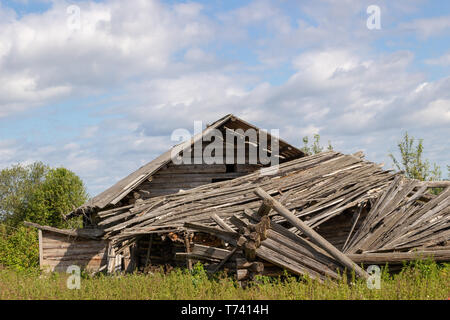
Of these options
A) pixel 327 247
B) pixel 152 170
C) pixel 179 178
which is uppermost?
pixel 152 170

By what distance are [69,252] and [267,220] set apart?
11.0 meters

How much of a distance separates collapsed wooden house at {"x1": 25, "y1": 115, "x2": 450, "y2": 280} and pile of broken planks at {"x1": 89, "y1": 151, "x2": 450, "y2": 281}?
26 mm

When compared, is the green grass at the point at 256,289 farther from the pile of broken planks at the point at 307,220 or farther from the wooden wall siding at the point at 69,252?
the wooden wall siding at the point at 69,252

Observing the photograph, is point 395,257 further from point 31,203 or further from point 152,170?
point 31,203

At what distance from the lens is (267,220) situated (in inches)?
400

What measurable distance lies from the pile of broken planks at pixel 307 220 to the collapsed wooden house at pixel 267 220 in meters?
0.03

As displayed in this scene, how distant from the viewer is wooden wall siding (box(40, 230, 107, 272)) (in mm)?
18047

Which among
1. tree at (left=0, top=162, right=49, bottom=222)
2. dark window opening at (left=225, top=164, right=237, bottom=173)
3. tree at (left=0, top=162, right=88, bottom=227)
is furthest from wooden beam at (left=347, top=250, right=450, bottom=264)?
tree at (left=0, top=162, right=49, bottom=222)

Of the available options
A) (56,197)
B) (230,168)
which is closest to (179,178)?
(230,168)

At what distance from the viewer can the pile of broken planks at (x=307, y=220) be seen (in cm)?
1020

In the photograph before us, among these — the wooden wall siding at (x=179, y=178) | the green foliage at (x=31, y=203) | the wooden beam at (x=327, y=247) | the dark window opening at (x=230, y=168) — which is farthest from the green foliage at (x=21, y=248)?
the wooden beam at (x=327, y=247)
